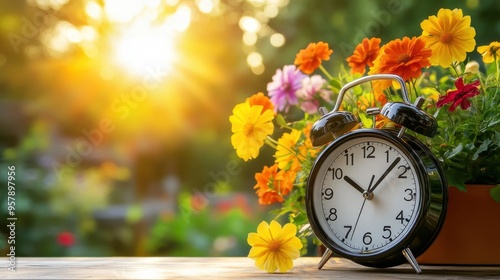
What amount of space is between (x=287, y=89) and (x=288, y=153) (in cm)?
20

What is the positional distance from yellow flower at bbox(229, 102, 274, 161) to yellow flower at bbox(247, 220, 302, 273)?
20cm

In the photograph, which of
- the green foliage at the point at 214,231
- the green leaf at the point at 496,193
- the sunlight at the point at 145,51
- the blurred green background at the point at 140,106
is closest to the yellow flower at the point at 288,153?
the green leaf at the point at 496,193

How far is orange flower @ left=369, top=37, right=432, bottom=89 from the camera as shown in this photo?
125 cm

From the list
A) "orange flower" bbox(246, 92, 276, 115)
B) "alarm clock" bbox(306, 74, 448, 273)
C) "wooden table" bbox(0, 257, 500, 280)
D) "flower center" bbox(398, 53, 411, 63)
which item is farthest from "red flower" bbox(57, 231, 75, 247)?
"flower center" bbox(398, 53, 411, 63)

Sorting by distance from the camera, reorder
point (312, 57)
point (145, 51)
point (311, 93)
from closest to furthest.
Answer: point (312, 57), point (311, 93), point (145, 51)

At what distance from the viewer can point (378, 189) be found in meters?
1.20

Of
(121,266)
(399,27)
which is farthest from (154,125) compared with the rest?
(121,266)

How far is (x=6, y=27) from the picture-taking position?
11.5 ft

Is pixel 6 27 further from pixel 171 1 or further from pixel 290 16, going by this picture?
pixel 290 16

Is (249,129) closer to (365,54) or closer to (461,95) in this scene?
(365,54)

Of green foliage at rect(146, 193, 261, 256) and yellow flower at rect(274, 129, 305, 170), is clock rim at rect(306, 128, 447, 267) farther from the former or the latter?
green foliage at rect(146, 193, 261, 256)

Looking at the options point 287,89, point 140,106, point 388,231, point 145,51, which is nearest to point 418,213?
point 388,231

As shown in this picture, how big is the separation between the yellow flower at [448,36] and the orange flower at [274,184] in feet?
1.18

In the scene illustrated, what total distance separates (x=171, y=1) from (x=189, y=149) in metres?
0.84
